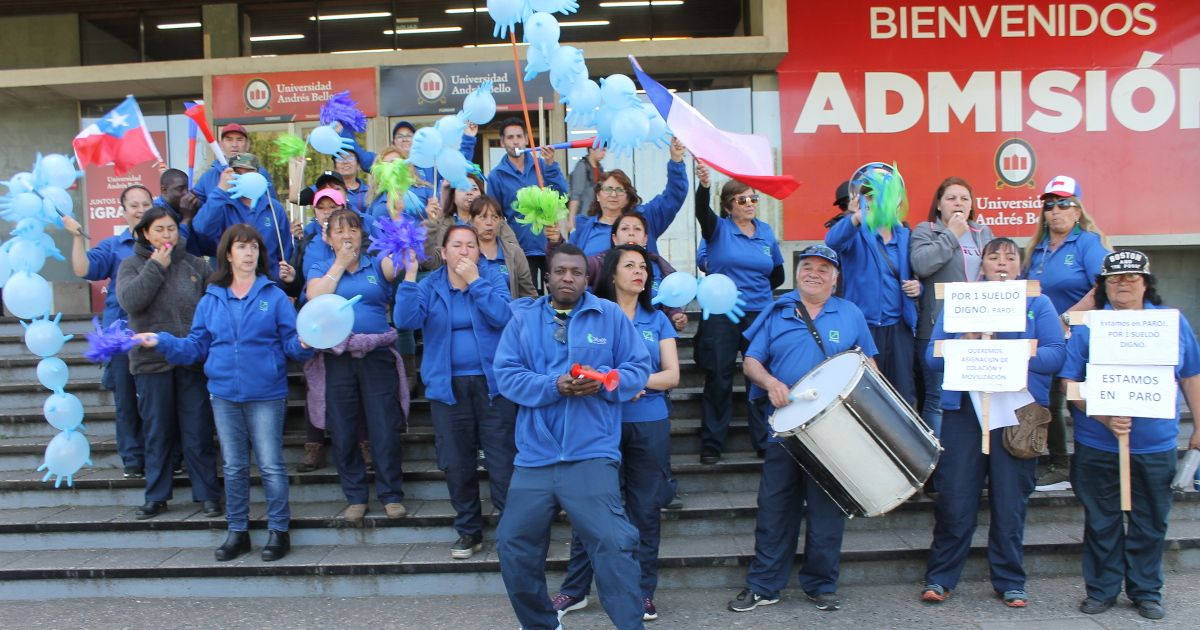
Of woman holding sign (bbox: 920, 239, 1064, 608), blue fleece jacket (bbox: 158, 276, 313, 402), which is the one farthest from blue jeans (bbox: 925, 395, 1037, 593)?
blue fleece jacket (bbox: 158, 276, 313, 402)

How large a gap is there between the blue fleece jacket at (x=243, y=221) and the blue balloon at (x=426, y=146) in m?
1.48

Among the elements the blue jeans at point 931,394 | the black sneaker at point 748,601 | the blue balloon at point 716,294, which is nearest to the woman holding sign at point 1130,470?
the blue jeans at point 931,394

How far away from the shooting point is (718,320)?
5.90 metres

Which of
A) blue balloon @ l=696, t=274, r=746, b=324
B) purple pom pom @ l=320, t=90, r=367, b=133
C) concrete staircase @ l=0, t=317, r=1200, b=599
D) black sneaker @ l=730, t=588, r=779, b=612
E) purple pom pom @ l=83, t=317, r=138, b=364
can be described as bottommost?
black sneaker @ l=730, t=588, r=779, b=612

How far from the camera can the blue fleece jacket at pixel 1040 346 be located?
4.56 m

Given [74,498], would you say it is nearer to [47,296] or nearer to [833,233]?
[47,296]

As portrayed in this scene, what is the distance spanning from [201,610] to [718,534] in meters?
3.18

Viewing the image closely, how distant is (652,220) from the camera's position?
6125 millimetres

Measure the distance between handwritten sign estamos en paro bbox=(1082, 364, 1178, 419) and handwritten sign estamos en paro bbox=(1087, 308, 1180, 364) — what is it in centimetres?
4

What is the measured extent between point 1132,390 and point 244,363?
197 inches

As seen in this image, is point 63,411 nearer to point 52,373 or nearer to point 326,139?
point 52,373

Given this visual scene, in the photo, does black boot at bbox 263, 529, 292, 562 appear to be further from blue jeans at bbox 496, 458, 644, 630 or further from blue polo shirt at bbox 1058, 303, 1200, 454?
blue polo shirt at bbox 1058, 303, 1200, 454

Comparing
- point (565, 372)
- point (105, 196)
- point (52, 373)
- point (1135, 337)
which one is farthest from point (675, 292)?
point (105, 196)

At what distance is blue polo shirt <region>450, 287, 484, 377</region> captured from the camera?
5055mm
